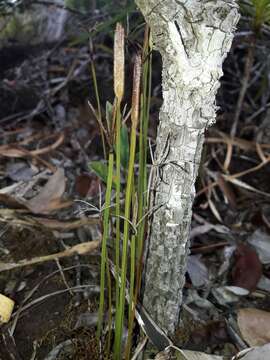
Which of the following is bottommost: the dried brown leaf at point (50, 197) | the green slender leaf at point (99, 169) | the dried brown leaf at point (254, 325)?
the dried brown leaf at point (254, 325)

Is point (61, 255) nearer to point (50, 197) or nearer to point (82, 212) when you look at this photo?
point (82, 212)

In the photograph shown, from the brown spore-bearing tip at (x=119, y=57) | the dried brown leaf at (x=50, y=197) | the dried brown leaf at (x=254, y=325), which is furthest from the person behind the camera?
the dried brown leaf at (x=50, y=197)

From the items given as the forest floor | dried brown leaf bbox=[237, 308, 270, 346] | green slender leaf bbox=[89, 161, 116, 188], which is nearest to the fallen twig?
the forest floor

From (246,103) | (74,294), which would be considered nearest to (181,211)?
(74,294)

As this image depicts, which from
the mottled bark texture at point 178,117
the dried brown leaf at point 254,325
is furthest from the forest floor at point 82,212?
the mottled bark texture at point 178,117

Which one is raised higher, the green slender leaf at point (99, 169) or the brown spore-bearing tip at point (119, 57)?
the brown spore-bearing tip at point (119, 57)

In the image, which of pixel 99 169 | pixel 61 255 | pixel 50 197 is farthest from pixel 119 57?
pixel 50 197

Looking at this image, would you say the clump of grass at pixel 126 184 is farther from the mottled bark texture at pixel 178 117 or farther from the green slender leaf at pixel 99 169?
the green slender leaf at pixel 99 169
